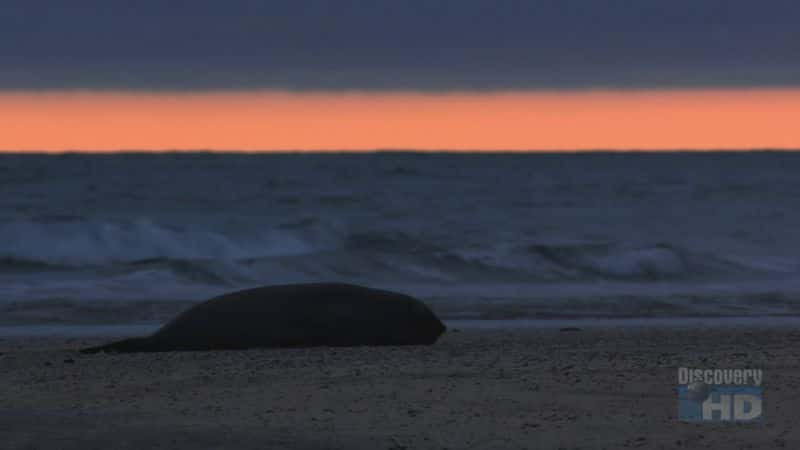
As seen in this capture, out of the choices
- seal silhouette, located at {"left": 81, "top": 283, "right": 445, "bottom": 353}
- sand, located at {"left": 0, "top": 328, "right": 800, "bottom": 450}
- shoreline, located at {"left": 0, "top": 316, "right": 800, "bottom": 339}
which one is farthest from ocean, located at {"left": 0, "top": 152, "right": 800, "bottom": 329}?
sand, located at {"left": 0, "top": 328, "right": 800, "bottom": 450}

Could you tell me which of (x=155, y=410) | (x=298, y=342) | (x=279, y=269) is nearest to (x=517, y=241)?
(x=279, y=269)

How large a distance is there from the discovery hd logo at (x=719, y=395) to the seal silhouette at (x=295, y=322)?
294 centimetres

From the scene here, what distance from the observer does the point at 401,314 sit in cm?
1181

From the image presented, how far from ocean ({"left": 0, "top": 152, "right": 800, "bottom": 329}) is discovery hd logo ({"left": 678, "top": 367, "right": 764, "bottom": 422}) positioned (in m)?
6.50

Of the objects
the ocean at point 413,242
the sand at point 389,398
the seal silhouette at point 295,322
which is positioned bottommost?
the sand at point 389,398

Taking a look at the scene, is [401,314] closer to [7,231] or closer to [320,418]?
[320,418]

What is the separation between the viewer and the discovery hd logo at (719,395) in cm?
776

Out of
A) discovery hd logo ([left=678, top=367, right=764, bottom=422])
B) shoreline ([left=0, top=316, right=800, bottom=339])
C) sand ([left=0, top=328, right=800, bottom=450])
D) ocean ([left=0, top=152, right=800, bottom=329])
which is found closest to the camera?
sand ([left=0, top=328, right=800, bottom=450])

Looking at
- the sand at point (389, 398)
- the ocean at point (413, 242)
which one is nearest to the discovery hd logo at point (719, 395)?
the sand at point (389, 398)

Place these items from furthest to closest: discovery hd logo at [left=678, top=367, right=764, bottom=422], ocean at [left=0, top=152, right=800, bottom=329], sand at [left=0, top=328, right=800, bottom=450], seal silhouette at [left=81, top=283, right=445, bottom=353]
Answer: ocean at [left=0, top=152, right=800, bottom=329]
seal silhouette at [left=81, top=283, right=445, bottom=353]
discovery hd logo at [left=678, top=367, right=764, bottom=422]
sand at [left=0, top=328, right=800, bottom=450]

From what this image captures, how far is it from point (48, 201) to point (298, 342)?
31.3 meters

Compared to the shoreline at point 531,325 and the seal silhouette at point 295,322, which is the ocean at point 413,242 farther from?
the seal silhouette at point 295,322

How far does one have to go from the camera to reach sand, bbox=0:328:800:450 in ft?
23.7

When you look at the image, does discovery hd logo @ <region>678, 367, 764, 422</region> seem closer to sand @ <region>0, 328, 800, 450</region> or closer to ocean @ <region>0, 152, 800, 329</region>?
sand @ <region>0, 328, 800, 450</region>
